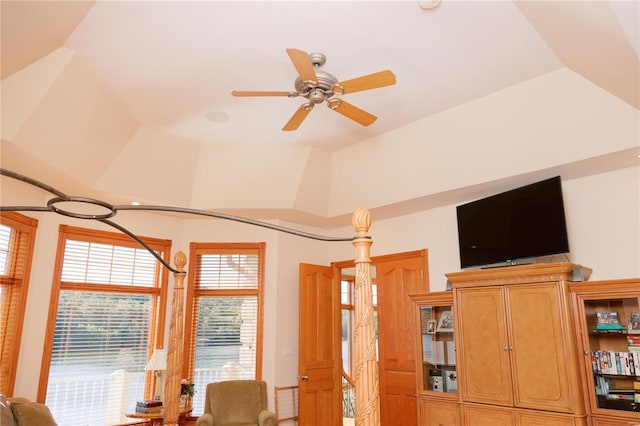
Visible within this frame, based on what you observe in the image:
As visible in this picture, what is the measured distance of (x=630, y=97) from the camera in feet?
11.1

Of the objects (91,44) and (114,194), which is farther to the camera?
(114,194)

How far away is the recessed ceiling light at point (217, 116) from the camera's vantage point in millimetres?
4625

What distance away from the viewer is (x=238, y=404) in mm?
5078

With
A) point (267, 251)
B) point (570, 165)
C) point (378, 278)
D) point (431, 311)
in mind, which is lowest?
point (431, 311)

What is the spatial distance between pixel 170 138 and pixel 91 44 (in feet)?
5.72

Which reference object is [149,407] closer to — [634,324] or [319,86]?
[319,86]

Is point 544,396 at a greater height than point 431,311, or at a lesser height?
lesser

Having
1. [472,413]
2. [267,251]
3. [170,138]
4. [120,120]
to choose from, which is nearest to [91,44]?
[120,120]

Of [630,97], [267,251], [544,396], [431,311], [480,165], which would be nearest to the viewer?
[630,97]

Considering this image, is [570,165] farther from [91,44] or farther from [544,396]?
A: [91,44]

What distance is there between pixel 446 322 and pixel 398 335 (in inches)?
38.4

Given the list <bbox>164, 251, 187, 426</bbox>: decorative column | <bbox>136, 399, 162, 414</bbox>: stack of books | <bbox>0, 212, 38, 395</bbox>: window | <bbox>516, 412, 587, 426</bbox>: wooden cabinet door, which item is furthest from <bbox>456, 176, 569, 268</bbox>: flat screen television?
<bbox>0, 212, 38, 395</bbox>: window

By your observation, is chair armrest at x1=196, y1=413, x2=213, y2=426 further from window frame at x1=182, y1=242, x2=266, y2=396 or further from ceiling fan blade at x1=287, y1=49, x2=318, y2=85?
ceiling fan blade at x1=287, y1=49, x2=318, y2=85

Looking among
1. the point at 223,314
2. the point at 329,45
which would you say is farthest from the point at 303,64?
the point at 223,314
